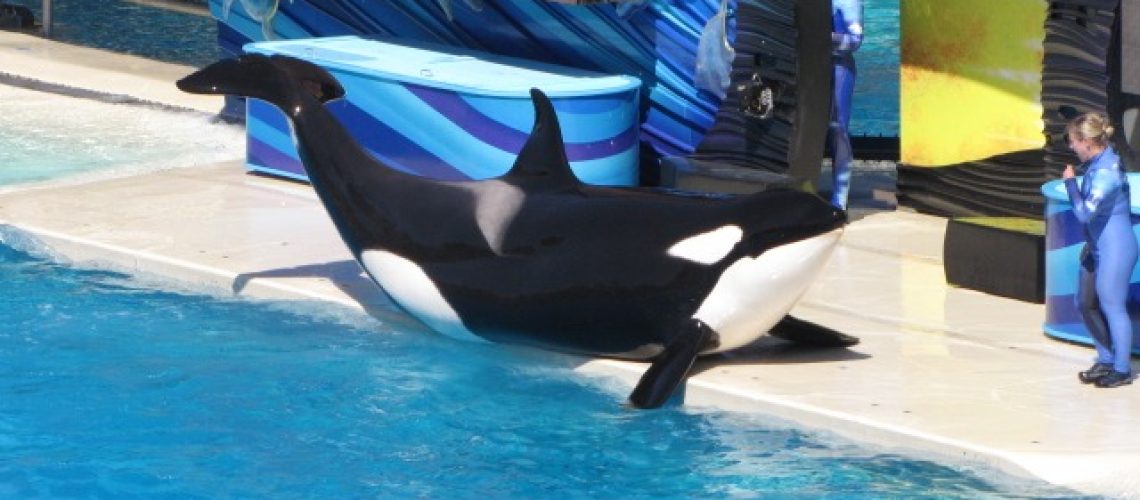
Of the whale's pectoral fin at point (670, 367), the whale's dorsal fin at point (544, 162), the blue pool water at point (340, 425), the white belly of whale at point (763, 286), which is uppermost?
the whale's dorsal fin at point (544, 162)

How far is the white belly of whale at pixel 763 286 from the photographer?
26.4 feet

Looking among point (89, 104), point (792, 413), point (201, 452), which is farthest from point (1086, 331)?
point (89, 104)

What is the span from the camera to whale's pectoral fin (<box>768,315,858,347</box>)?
8555 mm

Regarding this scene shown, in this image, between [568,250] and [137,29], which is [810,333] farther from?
Result: [137,29]

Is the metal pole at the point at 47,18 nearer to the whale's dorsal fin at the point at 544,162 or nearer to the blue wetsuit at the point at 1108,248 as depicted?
the whale's dorsal fin at the point at 544,162

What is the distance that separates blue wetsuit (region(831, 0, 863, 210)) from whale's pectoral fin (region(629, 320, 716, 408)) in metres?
2.66

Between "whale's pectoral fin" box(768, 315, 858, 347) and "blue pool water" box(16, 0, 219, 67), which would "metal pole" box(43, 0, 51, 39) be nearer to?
"blue pool water" box(16, 0, 219, 67)

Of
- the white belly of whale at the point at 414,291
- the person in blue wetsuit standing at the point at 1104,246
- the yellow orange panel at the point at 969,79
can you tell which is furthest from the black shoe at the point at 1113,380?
the yellow orange panel at the point at 969,79

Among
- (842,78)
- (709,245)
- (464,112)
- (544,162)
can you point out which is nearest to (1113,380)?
(709,245)

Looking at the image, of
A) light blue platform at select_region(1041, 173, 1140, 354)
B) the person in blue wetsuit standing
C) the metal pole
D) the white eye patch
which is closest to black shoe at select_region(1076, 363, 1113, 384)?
the person in blue wetsuit standing

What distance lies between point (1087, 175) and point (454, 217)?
2.48 meters

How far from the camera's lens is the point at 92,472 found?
7523 mm

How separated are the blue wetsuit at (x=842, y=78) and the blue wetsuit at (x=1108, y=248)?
2.72 metres

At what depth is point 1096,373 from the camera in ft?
26.2
